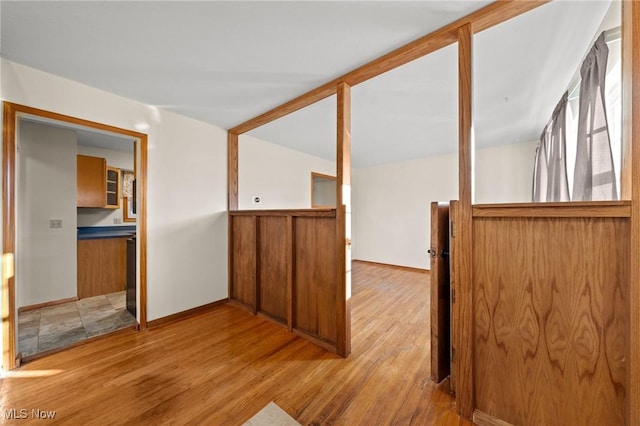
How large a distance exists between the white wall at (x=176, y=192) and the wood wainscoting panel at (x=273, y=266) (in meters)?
0.73

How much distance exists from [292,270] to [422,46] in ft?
6.99

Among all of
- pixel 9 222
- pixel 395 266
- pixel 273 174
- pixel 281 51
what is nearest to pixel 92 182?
pixel 9 222

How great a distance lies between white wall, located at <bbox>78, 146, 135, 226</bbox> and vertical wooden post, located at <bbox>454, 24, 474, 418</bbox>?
5339mm

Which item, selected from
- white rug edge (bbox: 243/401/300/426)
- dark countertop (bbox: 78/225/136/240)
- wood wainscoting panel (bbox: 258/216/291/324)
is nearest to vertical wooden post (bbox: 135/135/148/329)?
wood wainscoting panel (bbox: 258/216/291/324)

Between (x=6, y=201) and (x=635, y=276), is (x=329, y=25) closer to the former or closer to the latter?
(x=635, y=276)

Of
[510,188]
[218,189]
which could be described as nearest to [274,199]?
[218,189]

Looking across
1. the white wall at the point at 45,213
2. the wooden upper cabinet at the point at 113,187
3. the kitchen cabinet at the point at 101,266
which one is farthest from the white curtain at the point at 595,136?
the wooden upper cabinet at the point at 113,187

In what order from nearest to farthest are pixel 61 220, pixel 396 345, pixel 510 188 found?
pixel 396 345, pixel 61 220, pixel 510 188

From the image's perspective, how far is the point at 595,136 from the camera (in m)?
1.51

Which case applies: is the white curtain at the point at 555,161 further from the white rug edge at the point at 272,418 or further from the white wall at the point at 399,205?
the white rug edge at the point at 272,418

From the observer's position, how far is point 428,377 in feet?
5.70

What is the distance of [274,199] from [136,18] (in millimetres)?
2933

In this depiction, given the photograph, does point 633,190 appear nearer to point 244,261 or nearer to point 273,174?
point 244,261

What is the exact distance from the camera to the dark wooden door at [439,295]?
1.67 meters
